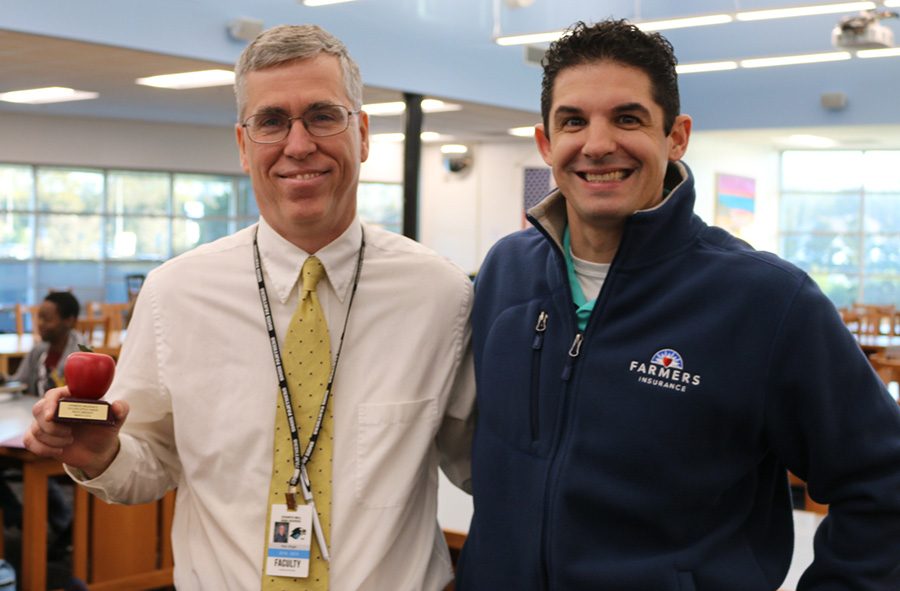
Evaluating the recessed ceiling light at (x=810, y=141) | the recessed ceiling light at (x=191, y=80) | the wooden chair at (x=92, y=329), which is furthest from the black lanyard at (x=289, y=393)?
the recessed ceiling light at (x=810, y=141)

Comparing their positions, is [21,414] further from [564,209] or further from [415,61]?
[415,61]

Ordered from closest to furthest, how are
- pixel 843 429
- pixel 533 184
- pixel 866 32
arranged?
pixel 843 429
pixel 866 32
pixel 533 184

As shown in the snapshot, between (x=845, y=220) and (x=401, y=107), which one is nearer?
(x=401, y=107)

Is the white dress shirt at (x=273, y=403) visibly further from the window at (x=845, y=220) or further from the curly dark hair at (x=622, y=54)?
the window at (x=845, y=220)

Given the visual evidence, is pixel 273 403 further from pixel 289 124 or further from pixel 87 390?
pixel 289 124

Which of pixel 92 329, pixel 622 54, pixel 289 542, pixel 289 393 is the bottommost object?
pixel 92 329

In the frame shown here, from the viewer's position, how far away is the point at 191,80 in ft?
36.0

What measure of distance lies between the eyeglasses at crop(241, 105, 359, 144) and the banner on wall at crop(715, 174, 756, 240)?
15.6 m

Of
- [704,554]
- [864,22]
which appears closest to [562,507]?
[704,554]

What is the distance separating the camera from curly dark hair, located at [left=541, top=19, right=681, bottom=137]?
1.79 metres

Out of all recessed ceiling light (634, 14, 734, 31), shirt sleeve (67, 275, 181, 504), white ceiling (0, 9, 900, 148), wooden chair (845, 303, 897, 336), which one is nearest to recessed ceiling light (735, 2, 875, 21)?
recessed ceiling light (634, 14, 734, 31)

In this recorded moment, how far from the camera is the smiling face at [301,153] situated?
6.26 feet

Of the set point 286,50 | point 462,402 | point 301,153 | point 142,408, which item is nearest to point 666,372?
point 462,402

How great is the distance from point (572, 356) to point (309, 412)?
0.51 m
